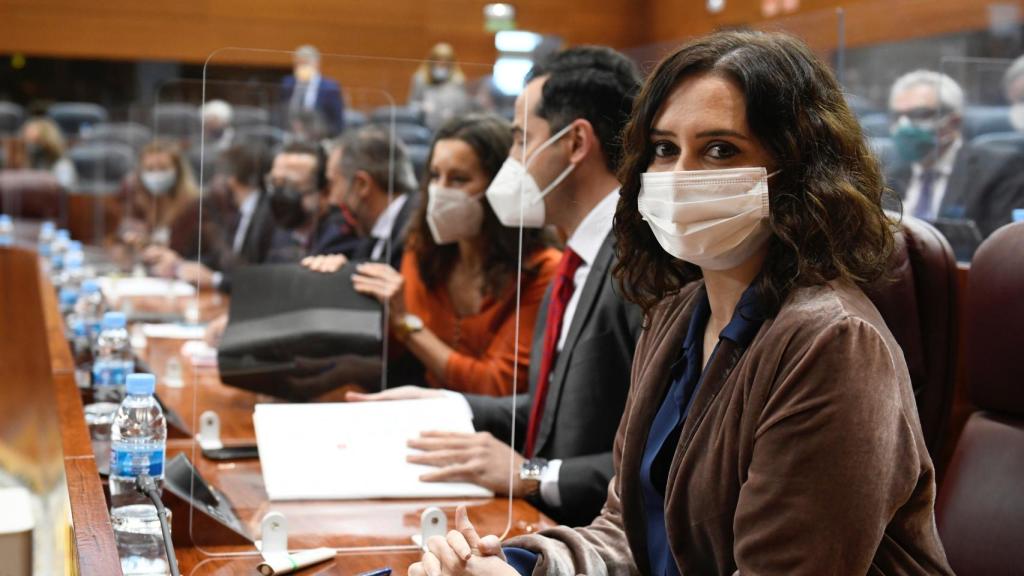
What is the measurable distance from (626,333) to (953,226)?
101 centimetres

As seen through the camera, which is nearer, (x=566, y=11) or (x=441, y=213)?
(x=441, y=213)

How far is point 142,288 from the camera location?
446 cm

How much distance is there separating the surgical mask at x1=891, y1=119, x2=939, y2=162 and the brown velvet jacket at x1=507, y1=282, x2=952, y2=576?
115 inches

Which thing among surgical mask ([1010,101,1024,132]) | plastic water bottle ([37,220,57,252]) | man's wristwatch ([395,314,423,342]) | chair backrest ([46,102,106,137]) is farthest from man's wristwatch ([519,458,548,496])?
chair backrest ([46,102,106,137])

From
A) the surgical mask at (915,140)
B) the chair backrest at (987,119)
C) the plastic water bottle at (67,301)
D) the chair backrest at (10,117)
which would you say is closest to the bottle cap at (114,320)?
the plastic water bottle at (67,301)

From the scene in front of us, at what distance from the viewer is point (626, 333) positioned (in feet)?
6.45

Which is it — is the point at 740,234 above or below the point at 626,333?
above

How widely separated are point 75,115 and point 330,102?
5.34m

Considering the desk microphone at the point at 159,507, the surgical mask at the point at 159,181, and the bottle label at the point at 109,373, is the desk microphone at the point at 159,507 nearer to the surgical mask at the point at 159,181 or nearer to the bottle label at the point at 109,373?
the bottle label at the point at 109,373

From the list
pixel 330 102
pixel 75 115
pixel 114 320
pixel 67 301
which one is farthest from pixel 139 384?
pixel 75 115

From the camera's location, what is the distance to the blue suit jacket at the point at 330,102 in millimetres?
2770

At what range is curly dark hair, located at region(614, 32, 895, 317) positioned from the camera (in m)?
1.29

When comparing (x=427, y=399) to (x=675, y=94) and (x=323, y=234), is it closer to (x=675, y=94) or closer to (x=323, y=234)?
(x=323, y=234)

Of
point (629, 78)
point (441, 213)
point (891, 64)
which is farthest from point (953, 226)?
point (891, 64)
